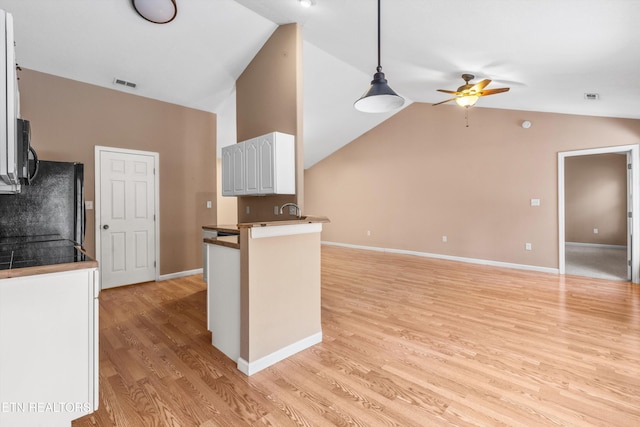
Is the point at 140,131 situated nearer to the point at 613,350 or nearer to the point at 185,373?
the point at 185,373

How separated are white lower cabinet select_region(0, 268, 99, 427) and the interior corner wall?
2.53 meters

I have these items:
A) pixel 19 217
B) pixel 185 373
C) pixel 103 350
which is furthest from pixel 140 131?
pixel 185 373

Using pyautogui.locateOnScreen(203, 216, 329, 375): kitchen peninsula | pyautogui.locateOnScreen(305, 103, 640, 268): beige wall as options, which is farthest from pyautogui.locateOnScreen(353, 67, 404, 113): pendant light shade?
pyautogui.locateOnScreen(305, 103, 640, 268): beige wall

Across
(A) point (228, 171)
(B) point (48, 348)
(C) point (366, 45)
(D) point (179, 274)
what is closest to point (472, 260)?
(C) point (366, 45)

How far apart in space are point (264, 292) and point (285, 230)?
18.9 inches

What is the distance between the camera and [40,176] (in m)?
2.98

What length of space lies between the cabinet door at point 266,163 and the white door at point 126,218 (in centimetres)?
203

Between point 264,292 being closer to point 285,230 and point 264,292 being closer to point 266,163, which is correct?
point 285,230

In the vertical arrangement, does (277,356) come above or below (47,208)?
below

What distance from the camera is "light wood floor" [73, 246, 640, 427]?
5.67 ft

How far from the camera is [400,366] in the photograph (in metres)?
2.23

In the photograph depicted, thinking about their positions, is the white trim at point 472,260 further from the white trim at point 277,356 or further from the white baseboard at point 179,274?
the white trim at point 277,356

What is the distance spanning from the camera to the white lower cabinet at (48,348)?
1257 millimetres

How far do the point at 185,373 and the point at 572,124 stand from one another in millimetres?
6188
